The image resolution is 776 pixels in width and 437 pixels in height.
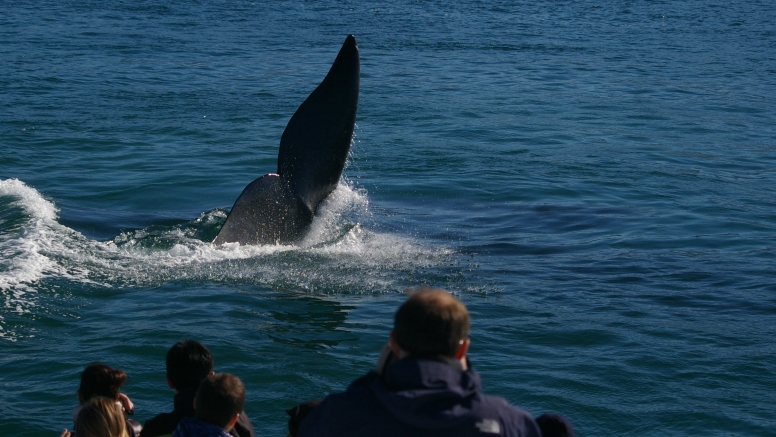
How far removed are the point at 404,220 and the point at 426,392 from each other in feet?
32.5

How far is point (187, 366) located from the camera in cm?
420

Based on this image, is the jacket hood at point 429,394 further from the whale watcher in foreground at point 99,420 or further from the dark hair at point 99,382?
the dark hair at point 99,382

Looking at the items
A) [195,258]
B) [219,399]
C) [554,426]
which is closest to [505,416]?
[554,426]

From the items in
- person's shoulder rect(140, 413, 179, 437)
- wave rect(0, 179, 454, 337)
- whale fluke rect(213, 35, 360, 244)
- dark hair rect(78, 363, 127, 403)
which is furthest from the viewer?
wave rect(0, 179, 454, 337)

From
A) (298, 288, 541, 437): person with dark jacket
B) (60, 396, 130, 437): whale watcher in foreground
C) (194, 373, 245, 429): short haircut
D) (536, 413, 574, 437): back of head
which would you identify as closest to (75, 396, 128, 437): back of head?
(60, 396, 130, 437): whale watcher in foreground

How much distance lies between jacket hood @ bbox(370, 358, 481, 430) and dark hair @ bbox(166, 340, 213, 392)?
1.60 metres

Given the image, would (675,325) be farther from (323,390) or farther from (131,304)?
(131,304)

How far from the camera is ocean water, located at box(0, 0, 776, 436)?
7199mm

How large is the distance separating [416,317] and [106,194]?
11301mm

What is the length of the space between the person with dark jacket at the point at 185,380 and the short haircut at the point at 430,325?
1.57m

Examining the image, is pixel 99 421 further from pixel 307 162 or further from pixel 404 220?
pixel 404 220

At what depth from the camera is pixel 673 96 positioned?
75.0 feet

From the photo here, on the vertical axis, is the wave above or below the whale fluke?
below

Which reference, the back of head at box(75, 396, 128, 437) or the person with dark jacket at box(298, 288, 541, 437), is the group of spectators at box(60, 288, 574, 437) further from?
the back of head at box(75, 396, 128, 437)
